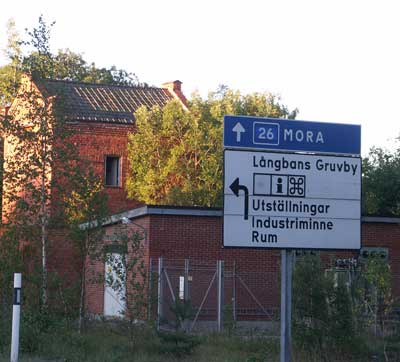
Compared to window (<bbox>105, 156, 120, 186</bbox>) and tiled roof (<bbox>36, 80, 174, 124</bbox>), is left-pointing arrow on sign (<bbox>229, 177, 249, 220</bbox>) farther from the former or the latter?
window (<bbox>105, 156, 120, 186</bbox>)

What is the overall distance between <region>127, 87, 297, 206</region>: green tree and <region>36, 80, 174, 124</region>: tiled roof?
6.10 ft

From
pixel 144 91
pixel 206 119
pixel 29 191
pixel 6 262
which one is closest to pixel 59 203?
pixel 29 191

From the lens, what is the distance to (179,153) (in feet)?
127

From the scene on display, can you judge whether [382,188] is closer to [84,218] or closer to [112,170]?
[112,170]

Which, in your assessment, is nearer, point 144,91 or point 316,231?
point 316,231

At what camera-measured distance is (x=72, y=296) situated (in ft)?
63.7

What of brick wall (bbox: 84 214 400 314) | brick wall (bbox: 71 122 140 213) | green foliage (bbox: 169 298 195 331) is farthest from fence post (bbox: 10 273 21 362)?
brick wall (bbox: 71 122 140 213)

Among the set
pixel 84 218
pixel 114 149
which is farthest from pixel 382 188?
pixel 84 218

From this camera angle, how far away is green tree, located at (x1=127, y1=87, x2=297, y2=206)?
3828 cm

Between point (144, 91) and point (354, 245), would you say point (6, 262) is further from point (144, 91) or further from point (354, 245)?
point (144, 91)

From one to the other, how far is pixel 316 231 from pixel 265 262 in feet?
61.3

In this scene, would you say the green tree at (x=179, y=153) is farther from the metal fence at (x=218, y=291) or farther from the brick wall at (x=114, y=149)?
the metal fence at (x=218, y=291)

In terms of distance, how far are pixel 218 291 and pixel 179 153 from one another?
42.4 ft

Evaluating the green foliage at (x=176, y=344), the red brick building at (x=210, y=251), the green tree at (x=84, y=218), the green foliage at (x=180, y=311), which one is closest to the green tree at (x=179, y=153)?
the red brick building at (x=210, y=251)
